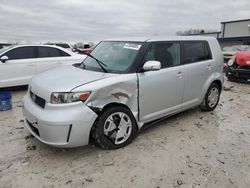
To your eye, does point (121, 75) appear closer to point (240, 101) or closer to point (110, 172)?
point (110, 172)

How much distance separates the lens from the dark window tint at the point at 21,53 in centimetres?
742

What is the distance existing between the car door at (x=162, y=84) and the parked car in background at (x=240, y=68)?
5.70 meters

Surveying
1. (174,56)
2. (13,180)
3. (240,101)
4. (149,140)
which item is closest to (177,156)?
(149,140)

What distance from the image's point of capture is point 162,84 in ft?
13.8

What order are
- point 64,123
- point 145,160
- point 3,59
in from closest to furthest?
point 64,123 → point 145,160 → point 3,59

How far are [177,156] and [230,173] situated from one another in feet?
2.42

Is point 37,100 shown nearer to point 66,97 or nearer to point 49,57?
point 66,97

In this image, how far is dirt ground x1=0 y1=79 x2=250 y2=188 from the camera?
299 centimetres

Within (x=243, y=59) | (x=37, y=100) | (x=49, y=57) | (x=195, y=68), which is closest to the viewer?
(x=37, y=100)

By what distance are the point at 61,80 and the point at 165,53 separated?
1924 mm

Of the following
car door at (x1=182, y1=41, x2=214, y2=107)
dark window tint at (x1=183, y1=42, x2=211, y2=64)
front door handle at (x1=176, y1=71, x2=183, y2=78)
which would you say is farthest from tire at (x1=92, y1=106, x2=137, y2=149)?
dark window tint at (x1=183, y1=42, x2=211, y2=64)

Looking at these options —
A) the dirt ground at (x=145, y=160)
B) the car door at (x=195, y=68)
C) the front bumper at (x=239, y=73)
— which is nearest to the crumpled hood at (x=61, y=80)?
the dirt ground at (x=145, y=160)

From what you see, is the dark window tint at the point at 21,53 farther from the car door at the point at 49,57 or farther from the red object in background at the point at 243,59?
the red object in background at the point at 243,59

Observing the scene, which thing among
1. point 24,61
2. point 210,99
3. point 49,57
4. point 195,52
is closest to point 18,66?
point 24,61
